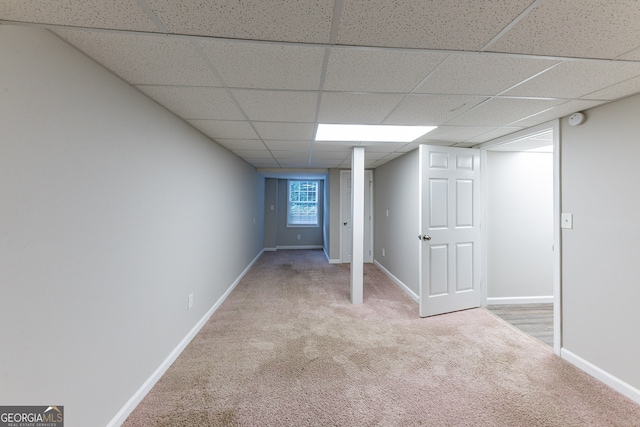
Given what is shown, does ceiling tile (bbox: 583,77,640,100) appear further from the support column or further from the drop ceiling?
the support column

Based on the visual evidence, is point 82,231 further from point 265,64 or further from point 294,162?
point 294,162

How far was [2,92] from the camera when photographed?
889 millimetres

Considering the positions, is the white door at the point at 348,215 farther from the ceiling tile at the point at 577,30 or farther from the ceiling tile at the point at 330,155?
the ceiling tile at the point at 577,30

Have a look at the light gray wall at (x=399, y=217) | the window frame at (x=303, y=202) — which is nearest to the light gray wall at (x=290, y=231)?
the window frame at (x=303, y=202)

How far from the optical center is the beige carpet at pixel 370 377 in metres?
1.50

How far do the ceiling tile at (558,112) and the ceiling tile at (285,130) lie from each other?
1975 mm

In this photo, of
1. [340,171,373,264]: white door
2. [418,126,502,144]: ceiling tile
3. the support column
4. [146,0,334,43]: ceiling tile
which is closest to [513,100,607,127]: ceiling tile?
[418,126,502,144]: ceiling tile

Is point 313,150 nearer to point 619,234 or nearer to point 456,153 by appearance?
point 456,153

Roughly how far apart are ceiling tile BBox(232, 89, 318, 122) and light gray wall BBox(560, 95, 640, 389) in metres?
2.20

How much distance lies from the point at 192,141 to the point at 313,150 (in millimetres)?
1575

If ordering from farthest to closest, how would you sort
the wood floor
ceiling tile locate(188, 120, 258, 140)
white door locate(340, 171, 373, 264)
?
1. white door locate(340, 171, 373, 264)
2. the wood floor
3. ceiling tile locate(188, 120, 258, 140)

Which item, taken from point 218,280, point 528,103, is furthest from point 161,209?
point 528,103

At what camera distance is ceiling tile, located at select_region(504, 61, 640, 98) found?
1273 millimetres

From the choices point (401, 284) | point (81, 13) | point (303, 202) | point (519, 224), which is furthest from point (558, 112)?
point (303, 202)
